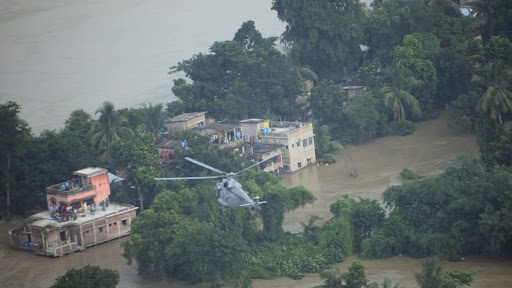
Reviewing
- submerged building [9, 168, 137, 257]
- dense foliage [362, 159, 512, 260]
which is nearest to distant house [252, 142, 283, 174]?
submerged building [9, 168, 137, 257]

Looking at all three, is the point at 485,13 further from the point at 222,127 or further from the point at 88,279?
the point at 88,279

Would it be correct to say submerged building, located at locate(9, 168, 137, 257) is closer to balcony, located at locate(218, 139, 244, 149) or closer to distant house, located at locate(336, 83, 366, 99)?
balcony, located at locate(218, 139, 244, 149)

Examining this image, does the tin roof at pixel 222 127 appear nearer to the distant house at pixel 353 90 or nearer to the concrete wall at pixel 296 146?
the concrete wall at pixel 296 146

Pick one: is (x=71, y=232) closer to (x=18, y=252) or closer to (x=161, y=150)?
(x=18, y=252)

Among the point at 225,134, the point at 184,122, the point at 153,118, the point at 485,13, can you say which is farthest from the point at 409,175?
the point at 485,13

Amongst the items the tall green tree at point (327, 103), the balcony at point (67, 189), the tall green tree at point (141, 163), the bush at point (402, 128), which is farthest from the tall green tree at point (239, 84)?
the balcony at point (67, 189)

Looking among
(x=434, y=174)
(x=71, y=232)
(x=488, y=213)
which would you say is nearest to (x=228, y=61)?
(x=434, y=174)
